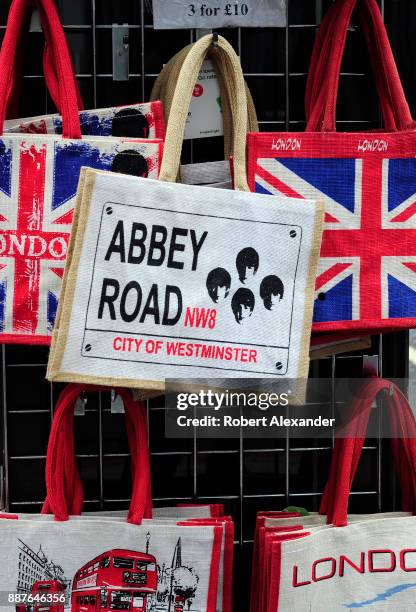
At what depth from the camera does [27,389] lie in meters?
1.45

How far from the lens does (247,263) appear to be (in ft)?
3.99

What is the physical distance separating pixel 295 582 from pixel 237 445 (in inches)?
10.8

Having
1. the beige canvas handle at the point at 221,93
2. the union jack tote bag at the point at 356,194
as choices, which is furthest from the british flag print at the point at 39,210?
the union jack tote bag at the point at 356,194

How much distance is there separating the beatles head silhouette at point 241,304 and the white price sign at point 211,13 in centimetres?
45

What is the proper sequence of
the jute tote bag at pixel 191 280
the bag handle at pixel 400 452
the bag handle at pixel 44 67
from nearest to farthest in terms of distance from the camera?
1. the jute tote bag at pixel 191 280
2. the bag handle at pixel 44 67
3. the bag handle at pixel 400 452

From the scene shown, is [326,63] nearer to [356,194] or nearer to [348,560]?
[356,194]

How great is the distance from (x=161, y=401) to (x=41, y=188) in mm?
444

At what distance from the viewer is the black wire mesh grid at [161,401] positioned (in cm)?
140

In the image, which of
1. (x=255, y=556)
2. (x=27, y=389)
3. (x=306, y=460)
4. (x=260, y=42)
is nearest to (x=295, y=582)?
(x=255, y=556)

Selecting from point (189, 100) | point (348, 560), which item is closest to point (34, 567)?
point (348, 560)

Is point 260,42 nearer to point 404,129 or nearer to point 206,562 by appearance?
point 404,129

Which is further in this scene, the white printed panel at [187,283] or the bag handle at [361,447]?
the bag handle at [361,447]

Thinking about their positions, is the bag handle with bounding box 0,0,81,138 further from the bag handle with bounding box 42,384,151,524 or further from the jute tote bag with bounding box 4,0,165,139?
the bag handle with bounding box 42,384,151,524

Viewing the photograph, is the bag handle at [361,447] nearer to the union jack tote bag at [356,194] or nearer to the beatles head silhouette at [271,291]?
the union jack tote bag at [356,194]
